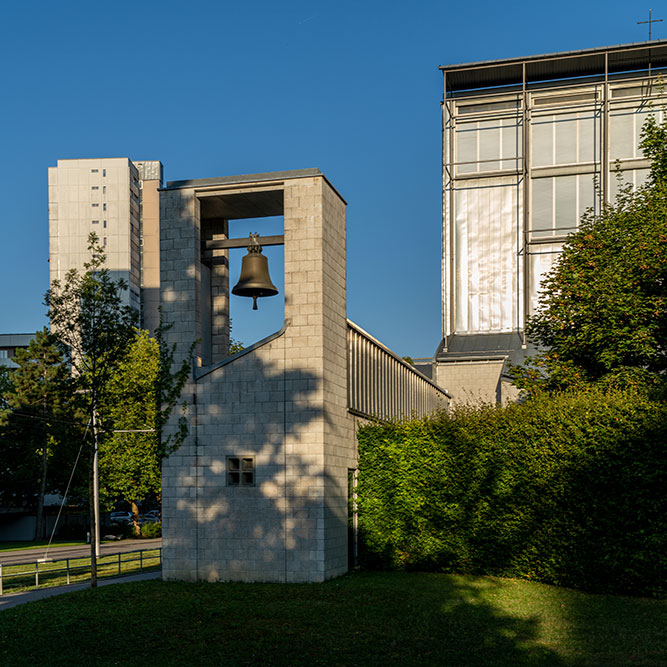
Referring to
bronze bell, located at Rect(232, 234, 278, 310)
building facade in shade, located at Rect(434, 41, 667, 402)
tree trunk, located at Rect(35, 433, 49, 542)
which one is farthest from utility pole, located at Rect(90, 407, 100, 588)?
tree trunk, located at Rect(35, 433, 49, 542)

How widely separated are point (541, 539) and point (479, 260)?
102 ft

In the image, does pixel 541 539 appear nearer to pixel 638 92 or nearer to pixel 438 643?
pixel 438 643

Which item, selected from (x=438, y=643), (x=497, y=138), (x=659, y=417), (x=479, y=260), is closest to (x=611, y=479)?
(x=659, y=417)

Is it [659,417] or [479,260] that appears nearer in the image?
[659,417]

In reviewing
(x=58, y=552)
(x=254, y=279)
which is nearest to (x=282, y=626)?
(x=254, y=279)

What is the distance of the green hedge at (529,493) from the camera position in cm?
1523

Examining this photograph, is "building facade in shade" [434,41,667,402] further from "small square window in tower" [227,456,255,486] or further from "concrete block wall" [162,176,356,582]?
"small square window in tower" [227,456,255,486]

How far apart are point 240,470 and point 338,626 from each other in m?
5.46

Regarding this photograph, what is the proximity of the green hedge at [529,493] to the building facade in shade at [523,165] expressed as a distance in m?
25.1

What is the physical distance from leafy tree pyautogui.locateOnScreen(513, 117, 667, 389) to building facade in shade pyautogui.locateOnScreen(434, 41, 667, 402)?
19.0 metres

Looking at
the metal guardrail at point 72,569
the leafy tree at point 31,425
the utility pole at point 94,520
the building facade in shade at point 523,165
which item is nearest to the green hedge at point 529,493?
the utility pole at point 94,520

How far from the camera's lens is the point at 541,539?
1627 centimetres

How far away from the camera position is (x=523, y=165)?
149ft

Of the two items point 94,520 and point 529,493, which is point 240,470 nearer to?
point 529,493
